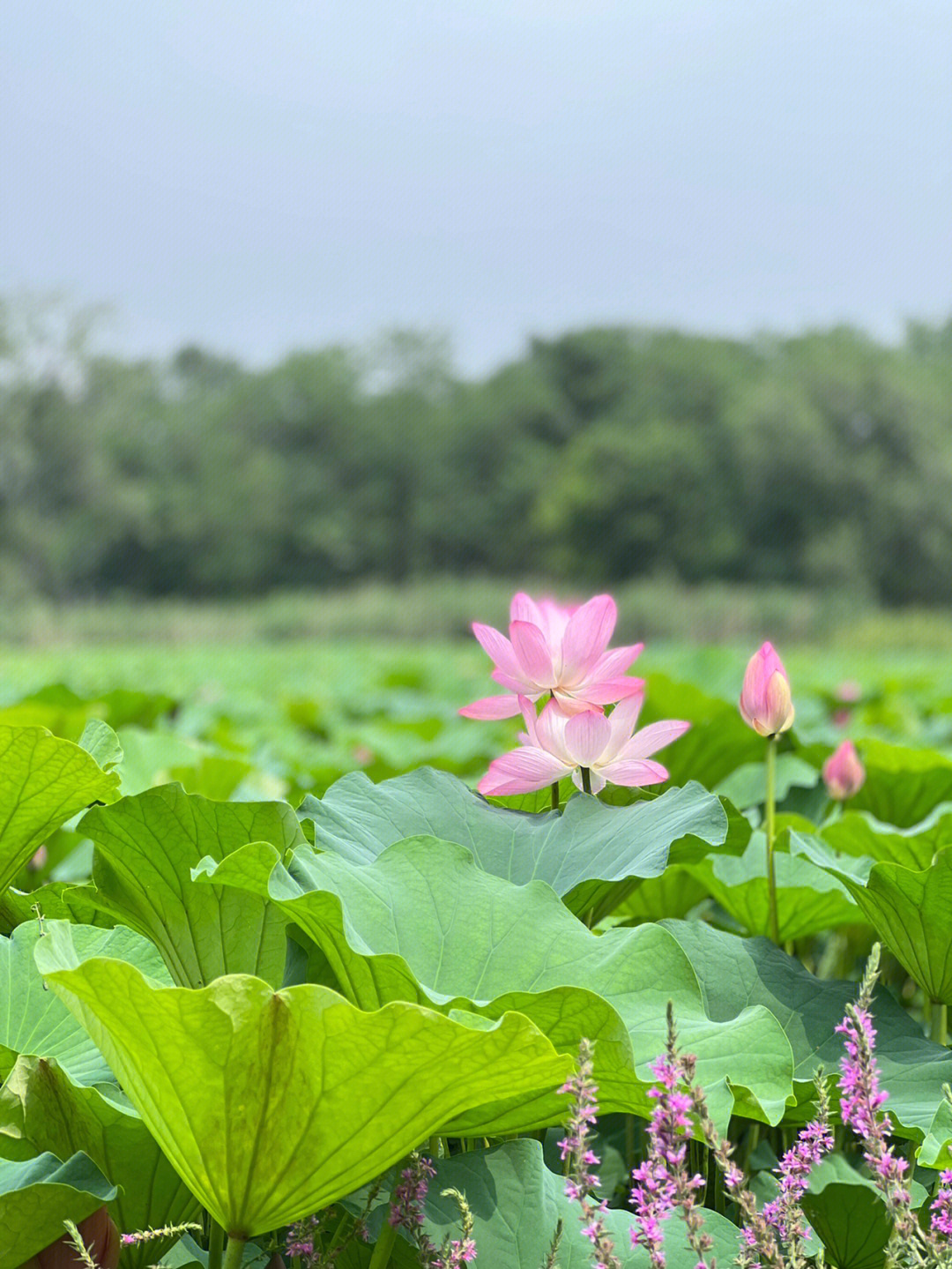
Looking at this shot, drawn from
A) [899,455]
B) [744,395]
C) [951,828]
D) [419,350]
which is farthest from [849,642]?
[419,350]

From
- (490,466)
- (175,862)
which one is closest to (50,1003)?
(175,862)

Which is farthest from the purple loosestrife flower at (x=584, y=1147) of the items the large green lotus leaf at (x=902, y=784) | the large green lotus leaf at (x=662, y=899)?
the large green lotus leaf at (x=902, y=784)

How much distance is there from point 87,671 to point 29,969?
17.5ft

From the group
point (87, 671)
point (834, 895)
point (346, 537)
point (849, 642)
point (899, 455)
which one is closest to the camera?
point (834, 895)

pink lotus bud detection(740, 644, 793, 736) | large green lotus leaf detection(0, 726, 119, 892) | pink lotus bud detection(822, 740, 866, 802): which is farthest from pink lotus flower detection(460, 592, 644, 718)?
pink lotus bud detection(822, 740, 866, 802)

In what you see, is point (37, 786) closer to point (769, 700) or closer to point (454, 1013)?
point (454, 1013)

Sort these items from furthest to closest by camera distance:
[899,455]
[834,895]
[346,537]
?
1. [346,537]
2. [899,455]
3. [834,895]

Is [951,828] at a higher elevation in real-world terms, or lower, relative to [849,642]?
higher

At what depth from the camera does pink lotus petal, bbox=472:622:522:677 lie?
0.71 metres

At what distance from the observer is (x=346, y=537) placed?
30000 mm

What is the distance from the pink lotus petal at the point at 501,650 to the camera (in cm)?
71

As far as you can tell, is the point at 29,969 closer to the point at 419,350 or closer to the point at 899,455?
the point at 899,455

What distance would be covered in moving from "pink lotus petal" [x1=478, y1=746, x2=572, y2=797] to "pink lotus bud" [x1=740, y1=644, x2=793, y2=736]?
158 millimetres

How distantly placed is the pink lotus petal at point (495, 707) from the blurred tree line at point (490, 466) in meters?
21.5
